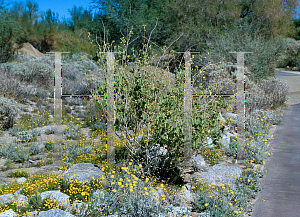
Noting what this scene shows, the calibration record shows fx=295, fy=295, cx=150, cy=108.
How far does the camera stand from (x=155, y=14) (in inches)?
744

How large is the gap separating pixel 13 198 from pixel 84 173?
1.02m

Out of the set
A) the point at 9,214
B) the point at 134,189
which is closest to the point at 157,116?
the point at 134,189

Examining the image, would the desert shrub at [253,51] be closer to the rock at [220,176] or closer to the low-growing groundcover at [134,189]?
the low-growing groundcover at [134,189]

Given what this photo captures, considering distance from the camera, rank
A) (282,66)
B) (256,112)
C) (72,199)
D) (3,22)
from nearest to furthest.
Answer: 1. (72,199)
2. (256,112)
3. (3,22)
4. (282,66)

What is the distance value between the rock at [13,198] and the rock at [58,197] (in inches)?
8.7

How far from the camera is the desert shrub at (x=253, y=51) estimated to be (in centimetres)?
1263

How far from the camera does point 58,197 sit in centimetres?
390

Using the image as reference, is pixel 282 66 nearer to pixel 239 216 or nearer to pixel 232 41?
pixel 232 41

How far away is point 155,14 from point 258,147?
14.5 metres

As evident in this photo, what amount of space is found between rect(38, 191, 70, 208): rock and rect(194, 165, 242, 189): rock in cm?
208

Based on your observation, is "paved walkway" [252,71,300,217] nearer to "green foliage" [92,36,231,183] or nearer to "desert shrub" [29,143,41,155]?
"green foliage" [92,36,231,183]

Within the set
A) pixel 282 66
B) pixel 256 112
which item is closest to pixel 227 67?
pixel 256 112

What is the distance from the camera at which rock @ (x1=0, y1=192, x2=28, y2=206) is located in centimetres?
391

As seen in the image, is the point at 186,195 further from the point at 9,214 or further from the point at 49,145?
the point at 49,145
